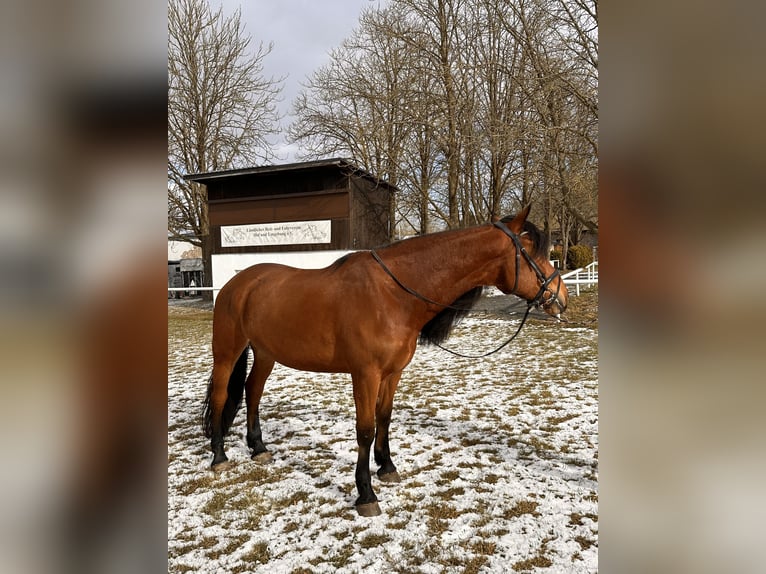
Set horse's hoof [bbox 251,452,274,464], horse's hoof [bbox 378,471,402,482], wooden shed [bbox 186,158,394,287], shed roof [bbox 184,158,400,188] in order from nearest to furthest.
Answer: horse's hoof [bbox 378,471,402,482], horse's hoof [bbox 251,452,274,464], shed roof [bbox 184,158,400,188], wooden shed [bbox 186,158,394,287]

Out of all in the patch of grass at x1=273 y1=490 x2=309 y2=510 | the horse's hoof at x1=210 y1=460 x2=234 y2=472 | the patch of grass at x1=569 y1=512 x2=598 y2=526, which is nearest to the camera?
the patch of grass at x1=569 y1=512 x2=598 y2=526

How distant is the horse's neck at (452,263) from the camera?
2.70 metres

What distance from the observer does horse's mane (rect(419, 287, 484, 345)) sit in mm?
2818

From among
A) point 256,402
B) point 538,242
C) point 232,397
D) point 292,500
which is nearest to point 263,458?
point 256,402

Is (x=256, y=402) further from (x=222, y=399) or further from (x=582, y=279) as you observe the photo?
(x=582, y=279)

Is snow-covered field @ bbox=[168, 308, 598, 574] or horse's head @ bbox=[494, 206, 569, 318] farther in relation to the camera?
horse's head @ bbox=[494, 206, 569, 318]

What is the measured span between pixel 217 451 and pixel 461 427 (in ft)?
7.44

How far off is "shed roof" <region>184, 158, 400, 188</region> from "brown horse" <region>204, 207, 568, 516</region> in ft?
32.8

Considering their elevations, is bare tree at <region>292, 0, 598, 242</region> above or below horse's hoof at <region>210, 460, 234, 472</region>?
above

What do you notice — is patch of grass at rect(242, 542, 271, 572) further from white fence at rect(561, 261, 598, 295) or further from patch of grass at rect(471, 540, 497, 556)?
white fence at rect(561, 261, 598, 295)

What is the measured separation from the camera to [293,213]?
13.6 metres

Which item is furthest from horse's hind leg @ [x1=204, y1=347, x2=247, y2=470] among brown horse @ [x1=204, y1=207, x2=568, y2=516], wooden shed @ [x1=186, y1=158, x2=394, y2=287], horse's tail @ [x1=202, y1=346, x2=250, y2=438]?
wooden shed @ [x1=186, y1=158, x2=394, y2=287]
